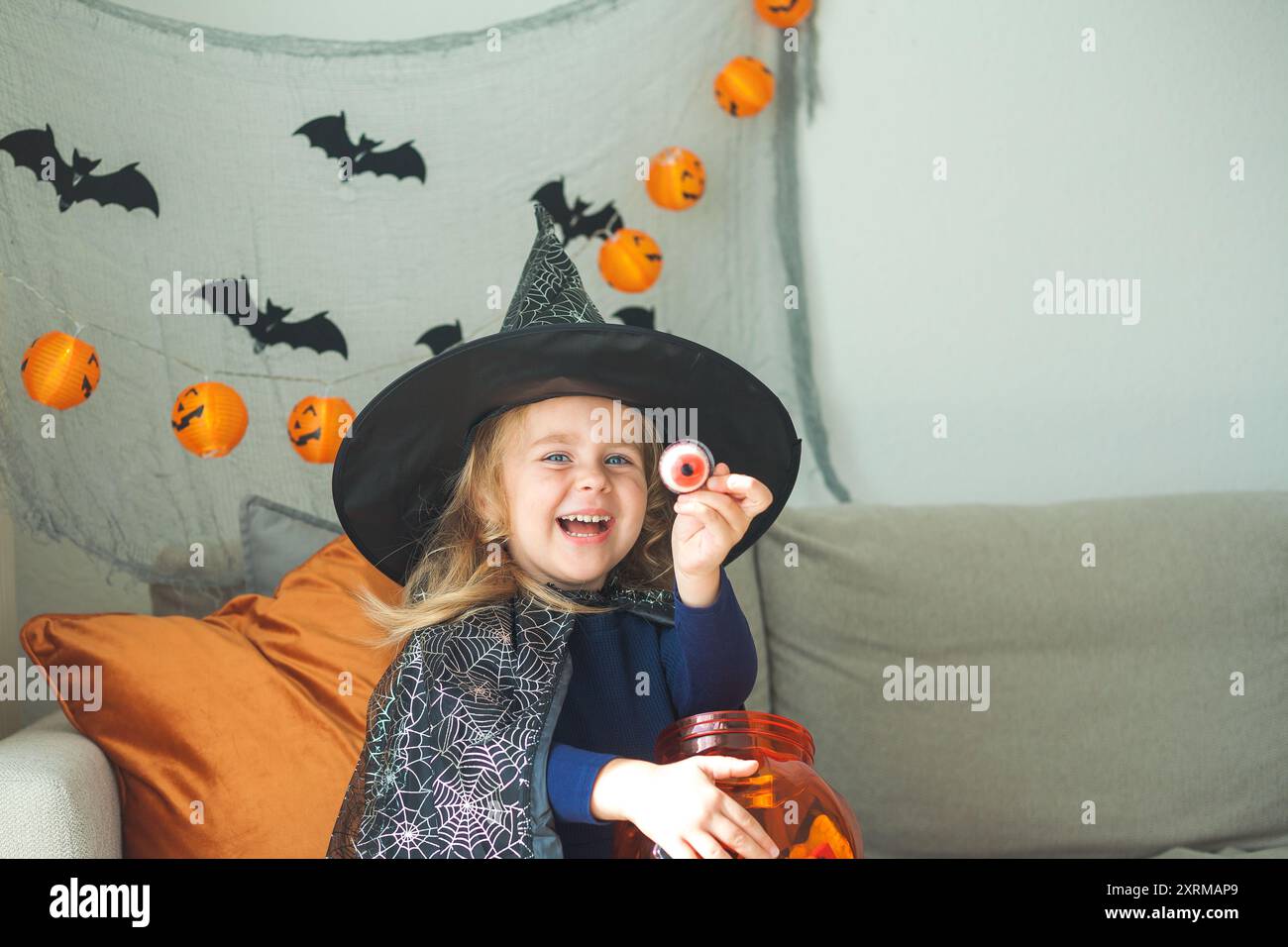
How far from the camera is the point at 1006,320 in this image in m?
2.16

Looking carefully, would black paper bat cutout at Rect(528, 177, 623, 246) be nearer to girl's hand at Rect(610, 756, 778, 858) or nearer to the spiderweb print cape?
the spiderweb print cape

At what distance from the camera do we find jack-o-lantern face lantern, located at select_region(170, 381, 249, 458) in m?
1.66

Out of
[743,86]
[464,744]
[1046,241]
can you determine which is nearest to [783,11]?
[743,86]

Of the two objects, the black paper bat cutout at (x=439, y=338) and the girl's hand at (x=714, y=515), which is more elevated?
the black paper bat cutout at (x=439, y=338)

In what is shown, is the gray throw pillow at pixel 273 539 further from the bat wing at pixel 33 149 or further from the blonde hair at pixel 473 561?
the bat wing at pixel 33 149

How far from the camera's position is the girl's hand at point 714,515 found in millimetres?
1077

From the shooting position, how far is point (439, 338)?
1.92 m

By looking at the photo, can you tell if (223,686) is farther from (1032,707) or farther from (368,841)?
(1032,707)

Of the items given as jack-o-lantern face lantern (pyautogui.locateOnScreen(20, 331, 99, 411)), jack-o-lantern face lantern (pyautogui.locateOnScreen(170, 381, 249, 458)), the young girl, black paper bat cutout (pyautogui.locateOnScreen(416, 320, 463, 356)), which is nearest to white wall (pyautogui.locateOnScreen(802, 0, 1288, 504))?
black paper bat cutout (pyautogui.locateOnScreen(416, 320, 463, 356))

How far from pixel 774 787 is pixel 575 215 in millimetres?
1304

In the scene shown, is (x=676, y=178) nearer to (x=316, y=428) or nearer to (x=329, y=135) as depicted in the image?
(x=329, y=135)

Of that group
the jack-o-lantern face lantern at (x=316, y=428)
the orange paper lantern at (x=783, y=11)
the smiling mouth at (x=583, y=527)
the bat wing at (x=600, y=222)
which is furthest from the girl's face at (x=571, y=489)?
the orange paper lantern at (x=783, y=11)

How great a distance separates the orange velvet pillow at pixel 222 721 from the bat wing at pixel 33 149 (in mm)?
733

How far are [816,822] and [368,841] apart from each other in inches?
17.3
